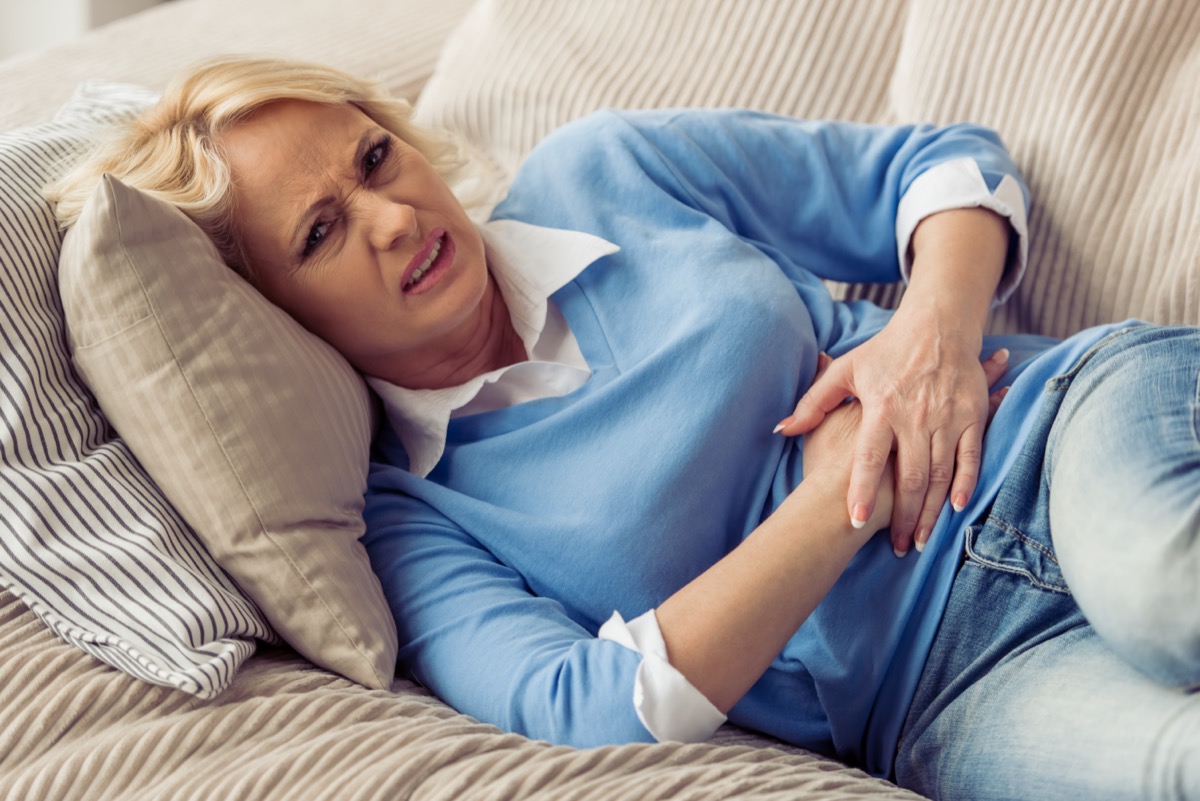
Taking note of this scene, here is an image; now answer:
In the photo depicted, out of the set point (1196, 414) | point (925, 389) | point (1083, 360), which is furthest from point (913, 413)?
point (1196, 414)

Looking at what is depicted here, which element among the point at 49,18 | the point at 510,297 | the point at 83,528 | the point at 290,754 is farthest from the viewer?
the point at 49,18

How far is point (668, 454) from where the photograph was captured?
3.52ft

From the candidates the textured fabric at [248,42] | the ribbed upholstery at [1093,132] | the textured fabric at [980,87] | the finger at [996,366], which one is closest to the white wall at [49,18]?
the textured fabric at [248,42]

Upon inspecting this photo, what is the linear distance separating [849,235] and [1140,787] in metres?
0.71

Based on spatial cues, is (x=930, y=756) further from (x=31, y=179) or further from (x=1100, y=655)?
(x=31, y=179)

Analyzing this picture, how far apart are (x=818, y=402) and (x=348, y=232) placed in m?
0.50

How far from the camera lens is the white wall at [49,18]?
9.36 ft

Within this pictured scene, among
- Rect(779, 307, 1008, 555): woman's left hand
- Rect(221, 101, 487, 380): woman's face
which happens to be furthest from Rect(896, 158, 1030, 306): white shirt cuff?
Rect(221, 101, 487, 380): woman's face

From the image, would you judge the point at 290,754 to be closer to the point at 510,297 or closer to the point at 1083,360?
the point at 510,297

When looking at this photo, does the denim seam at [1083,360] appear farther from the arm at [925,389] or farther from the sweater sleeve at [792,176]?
the sweater sleeve at [792,176]

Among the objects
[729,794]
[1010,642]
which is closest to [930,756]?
[1010,642]

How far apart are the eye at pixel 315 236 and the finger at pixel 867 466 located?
56cm

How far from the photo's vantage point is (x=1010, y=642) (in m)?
0.97

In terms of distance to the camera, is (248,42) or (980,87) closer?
(980,87)
